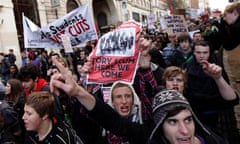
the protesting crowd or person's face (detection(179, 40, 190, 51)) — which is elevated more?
Result: person's face (detection(179, 40, 190, 51))

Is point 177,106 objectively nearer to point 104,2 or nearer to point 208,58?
point 208,58

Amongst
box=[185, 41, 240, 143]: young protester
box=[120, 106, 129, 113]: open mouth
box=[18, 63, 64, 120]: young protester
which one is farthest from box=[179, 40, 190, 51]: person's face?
box=[120, 106, 129, 113]: open mouth

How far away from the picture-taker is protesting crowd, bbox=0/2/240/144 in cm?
197

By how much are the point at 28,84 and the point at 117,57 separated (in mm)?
1266

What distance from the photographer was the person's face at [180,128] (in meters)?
1.84

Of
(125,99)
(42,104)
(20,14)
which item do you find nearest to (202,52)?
(125,99)

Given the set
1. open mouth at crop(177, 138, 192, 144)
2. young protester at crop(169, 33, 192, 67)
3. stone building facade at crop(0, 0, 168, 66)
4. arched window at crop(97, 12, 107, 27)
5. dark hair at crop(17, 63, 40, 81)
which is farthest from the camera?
arched window at crop(97, 12, 107, 27)

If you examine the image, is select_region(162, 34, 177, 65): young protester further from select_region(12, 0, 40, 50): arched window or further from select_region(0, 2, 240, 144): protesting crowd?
select_region(12, 0, 40, 50): arched window

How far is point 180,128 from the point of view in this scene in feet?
6.12

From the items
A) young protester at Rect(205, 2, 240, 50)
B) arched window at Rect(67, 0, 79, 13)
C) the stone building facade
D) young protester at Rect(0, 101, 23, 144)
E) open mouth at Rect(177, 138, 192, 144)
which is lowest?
young protester at Rect(0, 101, 23, 144)

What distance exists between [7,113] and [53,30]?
2.62 metres

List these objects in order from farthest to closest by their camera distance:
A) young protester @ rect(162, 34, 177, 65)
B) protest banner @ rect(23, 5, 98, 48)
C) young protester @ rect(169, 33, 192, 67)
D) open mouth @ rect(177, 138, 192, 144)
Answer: young protester @ rect(162, 34, 177, 65) < young protester @ rect(169, 33, 192, 67) < protest banner @ rect(23, 5, 98, 48) < open mouth @ rect(177, 138, 192, 144)

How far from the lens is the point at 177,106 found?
6.22 feet

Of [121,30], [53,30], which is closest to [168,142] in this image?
[121,30]
